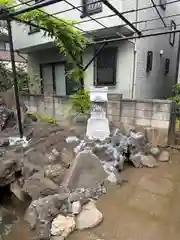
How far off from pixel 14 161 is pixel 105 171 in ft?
4.28

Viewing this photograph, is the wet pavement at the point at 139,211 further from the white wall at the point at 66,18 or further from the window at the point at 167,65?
the window at the point at 167,65

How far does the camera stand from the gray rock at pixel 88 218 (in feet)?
5.78

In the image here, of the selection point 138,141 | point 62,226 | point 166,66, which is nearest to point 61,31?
point 138,141

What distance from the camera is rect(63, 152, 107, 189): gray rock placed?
228 cm

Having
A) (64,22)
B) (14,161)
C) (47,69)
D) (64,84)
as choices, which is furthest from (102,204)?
(47,69)

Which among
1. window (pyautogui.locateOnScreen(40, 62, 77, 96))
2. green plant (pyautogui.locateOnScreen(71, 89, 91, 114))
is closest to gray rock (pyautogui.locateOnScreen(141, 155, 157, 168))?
green plant (pyautogui.locateOnScreen(71, 89, 91, 114))

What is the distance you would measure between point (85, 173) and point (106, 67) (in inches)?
155

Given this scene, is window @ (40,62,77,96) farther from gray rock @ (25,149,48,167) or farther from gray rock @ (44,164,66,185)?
gray rock @ (44,164,66,185)

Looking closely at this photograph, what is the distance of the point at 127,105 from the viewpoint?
13.1 ft

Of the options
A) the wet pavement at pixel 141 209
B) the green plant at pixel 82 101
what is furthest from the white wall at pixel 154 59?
the wet pavement at pixel 141 209

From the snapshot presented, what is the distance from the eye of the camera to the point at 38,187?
2113 millimetres

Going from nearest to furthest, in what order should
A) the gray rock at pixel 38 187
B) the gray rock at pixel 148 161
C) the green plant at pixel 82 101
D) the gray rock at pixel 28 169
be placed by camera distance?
1. the gray rock at pixel 38 187
2. the gray rock at pixel 28 169
3. the gray rock at pixel 148 161
4. the green plant at pixel 82 101

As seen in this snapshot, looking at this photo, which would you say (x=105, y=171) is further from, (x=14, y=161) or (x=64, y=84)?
(x=64, y=84)

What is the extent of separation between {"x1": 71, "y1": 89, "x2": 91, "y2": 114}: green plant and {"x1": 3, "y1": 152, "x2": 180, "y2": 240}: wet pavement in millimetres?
2107
